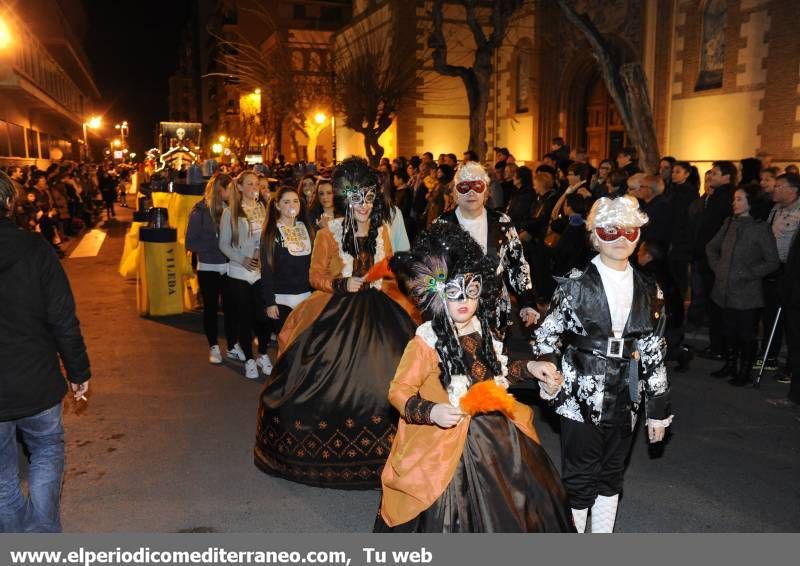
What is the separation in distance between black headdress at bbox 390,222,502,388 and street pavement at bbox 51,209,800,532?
173 cm

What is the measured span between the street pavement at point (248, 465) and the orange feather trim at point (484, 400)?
73.9 inches

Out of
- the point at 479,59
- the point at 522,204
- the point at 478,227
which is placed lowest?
the point at 522,204

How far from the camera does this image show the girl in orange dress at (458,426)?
3.12m

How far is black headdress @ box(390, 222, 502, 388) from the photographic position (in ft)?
10.5

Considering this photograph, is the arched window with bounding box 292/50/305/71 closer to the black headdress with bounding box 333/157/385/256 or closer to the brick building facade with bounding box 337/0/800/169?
the brick building facade with bounding box 337/0/800/169

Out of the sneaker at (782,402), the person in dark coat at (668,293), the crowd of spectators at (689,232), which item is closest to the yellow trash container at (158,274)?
the crowd of spectators at (689,232)

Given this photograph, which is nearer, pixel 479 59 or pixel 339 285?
pixel 339 285

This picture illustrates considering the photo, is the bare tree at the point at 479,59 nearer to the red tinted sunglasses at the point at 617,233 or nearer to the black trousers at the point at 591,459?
the red tinted sunglasses at the point at 617,233

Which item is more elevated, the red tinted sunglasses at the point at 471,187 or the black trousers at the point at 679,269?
the red tinted sunglasses at the point at 471,187

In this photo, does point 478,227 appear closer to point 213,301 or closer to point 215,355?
point 213,301

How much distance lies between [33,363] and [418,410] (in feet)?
6.36

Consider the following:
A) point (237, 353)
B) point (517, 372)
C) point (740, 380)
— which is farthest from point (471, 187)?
point (237, 353)

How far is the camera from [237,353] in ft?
27.5

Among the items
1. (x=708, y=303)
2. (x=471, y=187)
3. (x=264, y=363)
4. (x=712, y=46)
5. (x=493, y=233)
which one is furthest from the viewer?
(x=712, y=46)
